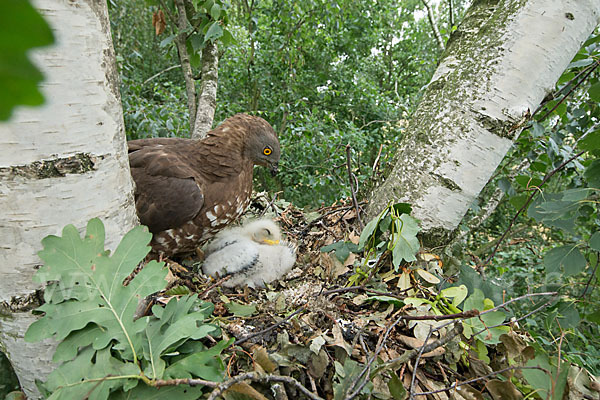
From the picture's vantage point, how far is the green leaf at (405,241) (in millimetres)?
1298

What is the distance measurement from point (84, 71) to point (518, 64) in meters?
1.50

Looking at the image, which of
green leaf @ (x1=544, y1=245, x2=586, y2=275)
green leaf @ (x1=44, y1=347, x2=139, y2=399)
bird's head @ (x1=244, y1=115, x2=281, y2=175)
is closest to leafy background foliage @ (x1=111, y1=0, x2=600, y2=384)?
green leaf @ (x1=544, y1=245, x2=586, y2=275)

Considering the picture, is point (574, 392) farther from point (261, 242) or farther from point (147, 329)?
point (261, 242)

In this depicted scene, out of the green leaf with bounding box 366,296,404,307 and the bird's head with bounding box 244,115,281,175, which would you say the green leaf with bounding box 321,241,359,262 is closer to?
the green leaf with bounding box 366,296,404,307

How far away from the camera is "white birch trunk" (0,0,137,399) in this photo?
2.58 feet

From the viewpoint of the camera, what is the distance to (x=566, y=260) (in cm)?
136

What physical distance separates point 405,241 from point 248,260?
0.91 m

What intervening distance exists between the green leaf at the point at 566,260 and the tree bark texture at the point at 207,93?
2.02m

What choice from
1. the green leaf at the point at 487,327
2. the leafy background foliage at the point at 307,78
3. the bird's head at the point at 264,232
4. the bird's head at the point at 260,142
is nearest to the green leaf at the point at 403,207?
the green leaf at the point at 487,327

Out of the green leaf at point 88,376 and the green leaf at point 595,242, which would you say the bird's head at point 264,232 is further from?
the green leaf at point 595,242

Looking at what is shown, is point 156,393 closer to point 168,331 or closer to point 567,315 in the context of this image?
point 168,331

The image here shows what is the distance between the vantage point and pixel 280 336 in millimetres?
1129

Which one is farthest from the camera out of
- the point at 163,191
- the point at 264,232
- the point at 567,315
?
the point at 264,232

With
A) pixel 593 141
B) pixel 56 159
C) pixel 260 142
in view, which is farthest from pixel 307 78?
pixel 56 159
